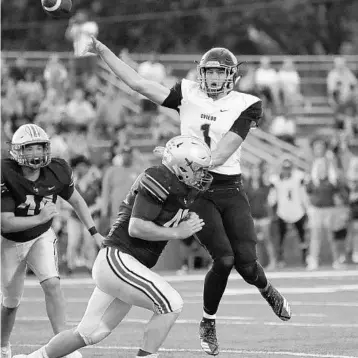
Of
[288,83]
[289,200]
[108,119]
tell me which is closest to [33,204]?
[289,200]

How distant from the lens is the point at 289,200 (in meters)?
17.8

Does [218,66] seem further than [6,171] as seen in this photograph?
Yes

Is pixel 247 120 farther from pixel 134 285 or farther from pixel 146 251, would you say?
pixel 134 285

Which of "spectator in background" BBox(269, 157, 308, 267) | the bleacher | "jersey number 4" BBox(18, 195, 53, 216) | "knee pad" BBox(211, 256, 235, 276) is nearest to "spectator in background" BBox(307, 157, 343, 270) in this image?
"spectator in background" BBox(269, 157, 308, 267)

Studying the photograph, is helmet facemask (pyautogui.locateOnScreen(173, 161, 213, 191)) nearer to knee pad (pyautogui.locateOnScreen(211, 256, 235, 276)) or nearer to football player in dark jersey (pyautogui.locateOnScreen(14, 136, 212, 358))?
football player in dark jersey (pyautogui.locateOnScreen(14, 136, 212, 358))

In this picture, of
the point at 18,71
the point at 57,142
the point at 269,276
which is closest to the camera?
the point at 269,276

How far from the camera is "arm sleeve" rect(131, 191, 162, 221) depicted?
7.36 meters

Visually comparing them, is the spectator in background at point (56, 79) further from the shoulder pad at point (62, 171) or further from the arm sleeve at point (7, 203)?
the arm sleeve at point (7, 203)

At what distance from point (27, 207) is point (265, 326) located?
117 inches

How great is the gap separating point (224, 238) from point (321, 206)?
9.22 m

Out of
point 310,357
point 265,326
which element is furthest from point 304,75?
point 310,357

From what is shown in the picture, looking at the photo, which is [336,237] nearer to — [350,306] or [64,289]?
[64,289]

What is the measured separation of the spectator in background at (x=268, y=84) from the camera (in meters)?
21.1

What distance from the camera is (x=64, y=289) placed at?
49.0ft
